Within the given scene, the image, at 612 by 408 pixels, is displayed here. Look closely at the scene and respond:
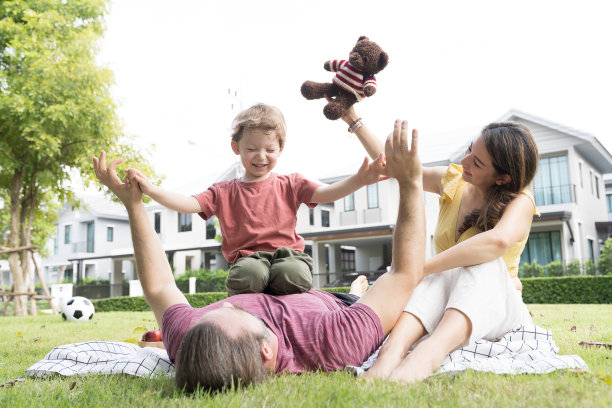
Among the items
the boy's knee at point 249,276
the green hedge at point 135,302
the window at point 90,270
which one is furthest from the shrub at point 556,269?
the window at point 90,270

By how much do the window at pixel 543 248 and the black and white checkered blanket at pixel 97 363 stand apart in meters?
19.5

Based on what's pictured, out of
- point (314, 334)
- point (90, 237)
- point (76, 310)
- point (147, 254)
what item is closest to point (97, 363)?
point (147, 254)

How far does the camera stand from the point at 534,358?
8.52 feet

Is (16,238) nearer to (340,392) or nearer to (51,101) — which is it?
(51,101)

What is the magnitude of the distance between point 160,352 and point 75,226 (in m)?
36.3

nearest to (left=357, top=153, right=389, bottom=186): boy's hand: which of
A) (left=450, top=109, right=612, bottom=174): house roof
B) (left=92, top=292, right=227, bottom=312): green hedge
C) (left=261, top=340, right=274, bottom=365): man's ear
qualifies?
(left=261, top=340, right=274, bottom=365): man's ear

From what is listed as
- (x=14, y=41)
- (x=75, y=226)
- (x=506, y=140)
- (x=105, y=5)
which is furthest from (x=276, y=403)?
(x=75, y=226)

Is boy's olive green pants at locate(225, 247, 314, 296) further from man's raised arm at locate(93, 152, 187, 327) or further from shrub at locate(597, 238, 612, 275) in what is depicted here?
shrub at locate(597, 238, 612, 275)

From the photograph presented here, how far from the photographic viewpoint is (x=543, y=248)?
793 inches

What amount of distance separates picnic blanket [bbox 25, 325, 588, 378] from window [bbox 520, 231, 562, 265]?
61.5 ft

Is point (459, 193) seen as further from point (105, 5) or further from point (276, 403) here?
point (105, 5)

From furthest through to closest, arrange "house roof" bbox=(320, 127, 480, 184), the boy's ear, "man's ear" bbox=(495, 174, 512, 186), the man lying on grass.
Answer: "house roof" bbox=(320, 127, 480, 184), the boy's ear, "man's ear" bbox=(495, 174, 512, 186), the man lying on grass

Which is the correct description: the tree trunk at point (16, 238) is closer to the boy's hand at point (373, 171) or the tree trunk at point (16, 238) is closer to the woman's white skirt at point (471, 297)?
the boy's hand at point (373, 171)

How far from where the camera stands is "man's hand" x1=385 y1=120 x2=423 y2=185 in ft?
7.11
